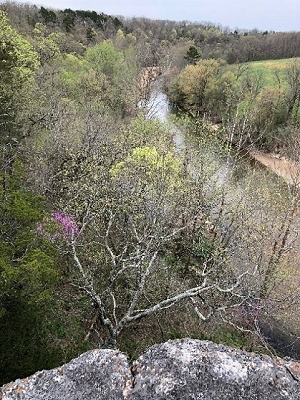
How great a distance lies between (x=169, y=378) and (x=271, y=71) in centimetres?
5664

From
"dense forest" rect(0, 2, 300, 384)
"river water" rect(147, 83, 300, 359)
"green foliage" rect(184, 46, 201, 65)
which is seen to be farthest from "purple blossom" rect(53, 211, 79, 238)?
"green foliage" rect(184, 46, 201, 65)

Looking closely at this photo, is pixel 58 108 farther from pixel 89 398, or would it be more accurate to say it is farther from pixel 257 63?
pixel 257 63

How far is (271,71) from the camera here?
54.3 metres

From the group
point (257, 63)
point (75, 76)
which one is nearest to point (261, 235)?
point (75, 76)

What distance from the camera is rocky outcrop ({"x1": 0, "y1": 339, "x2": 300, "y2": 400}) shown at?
4012 millimetres

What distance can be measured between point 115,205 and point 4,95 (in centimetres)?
773

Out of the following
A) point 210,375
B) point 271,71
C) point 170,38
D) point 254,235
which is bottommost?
point 254,235

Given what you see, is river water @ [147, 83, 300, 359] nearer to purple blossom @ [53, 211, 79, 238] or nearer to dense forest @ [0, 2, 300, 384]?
dense forest @ [0, 2, 300, 384]

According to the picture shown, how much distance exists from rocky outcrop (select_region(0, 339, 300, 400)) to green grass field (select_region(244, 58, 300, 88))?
149ft

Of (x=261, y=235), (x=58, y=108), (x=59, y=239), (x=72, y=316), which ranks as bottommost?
(x=72, y=316)

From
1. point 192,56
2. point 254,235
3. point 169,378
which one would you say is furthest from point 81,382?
point 192,56

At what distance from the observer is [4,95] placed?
17453mm

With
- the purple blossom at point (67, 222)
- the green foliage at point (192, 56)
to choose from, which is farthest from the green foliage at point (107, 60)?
the purple blossom at point (67, 222)

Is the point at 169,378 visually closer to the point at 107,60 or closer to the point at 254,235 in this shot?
the point at 254,235
